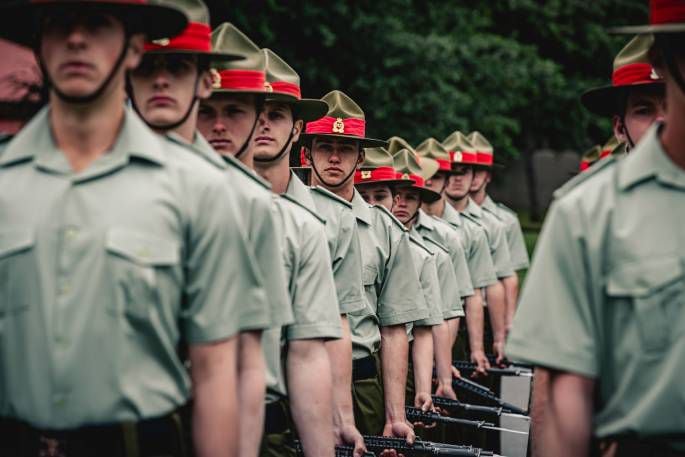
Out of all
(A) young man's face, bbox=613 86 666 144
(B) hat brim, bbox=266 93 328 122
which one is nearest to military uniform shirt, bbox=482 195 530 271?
(B) hat brim, bbox=266 93 328 122

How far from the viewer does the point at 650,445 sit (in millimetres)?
3684

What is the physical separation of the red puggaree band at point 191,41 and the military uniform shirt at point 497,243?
936 cm

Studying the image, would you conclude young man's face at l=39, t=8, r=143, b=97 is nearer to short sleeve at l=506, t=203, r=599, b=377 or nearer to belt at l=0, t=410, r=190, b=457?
belt at l=0, t=410, r=190, b=457

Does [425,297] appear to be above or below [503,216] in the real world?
below

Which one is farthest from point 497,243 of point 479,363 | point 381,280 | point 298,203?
point 298,203

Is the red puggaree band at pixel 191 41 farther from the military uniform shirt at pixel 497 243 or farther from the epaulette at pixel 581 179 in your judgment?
the military uniform shirt at pixel 497 243

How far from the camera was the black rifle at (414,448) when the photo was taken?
7.05 meters

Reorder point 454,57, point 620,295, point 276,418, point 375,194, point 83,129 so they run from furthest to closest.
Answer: point 454,57 < point 375,194 < point 276,418 < point 83,129 < point 620,295

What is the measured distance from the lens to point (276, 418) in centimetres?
542

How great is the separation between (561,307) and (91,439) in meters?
1.41

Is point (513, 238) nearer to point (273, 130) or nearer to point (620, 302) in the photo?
point (273, 130)

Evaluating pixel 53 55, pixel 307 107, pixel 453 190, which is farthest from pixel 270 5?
pixel 53 55

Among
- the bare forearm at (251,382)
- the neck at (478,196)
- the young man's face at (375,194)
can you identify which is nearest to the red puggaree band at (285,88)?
the bare forearm at (251,382)

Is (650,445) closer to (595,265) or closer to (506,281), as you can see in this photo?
(595,265)
